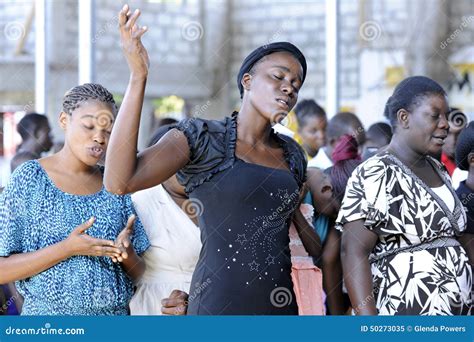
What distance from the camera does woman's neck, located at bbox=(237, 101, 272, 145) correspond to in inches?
127

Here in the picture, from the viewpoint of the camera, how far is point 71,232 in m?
3.45

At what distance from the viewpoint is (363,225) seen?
3596mm

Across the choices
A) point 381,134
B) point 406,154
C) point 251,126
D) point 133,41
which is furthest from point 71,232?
point 381,134

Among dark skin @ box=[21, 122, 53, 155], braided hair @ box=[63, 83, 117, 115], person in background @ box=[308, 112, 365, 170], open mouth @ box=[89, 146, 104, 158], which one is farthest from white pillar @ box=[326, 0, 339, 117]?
open mouth @ box=[89, 146, 104, 158]

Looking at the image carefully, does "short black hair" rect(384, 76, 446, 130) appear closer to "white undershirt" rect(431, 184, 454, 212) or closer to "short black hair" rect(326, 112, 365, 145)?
"white undershirt" rect(431, 184, 454, 212)

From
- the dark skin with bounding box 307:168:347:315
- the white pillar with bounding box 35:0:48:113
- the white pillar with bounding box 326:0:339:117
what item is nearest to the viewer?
the dark skin with bounding box 307:168:347:315

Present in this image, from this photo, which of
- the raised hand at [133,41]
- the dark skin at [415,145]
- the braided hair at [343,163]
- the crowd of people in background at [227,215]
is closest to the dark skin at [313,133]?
the braided hair at [343,163]

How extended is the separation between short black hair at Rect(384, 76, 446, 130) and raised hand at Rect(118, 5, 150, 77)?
4.87 feet

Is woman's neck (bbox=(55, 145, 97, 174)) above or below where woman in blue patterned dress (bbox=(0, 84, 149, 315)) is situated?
above

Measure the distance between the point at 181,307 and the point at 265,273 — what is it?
0.46 meters

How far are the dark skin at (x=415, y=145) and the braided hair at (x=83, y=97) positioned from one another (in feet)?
3.54

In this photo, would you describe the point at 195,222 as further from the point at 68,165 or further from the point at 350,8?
the point at 350,8

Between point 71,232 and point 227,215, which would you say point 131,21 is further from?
point 71,232

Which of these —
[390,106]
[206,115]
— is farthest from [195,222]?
[206,115]
